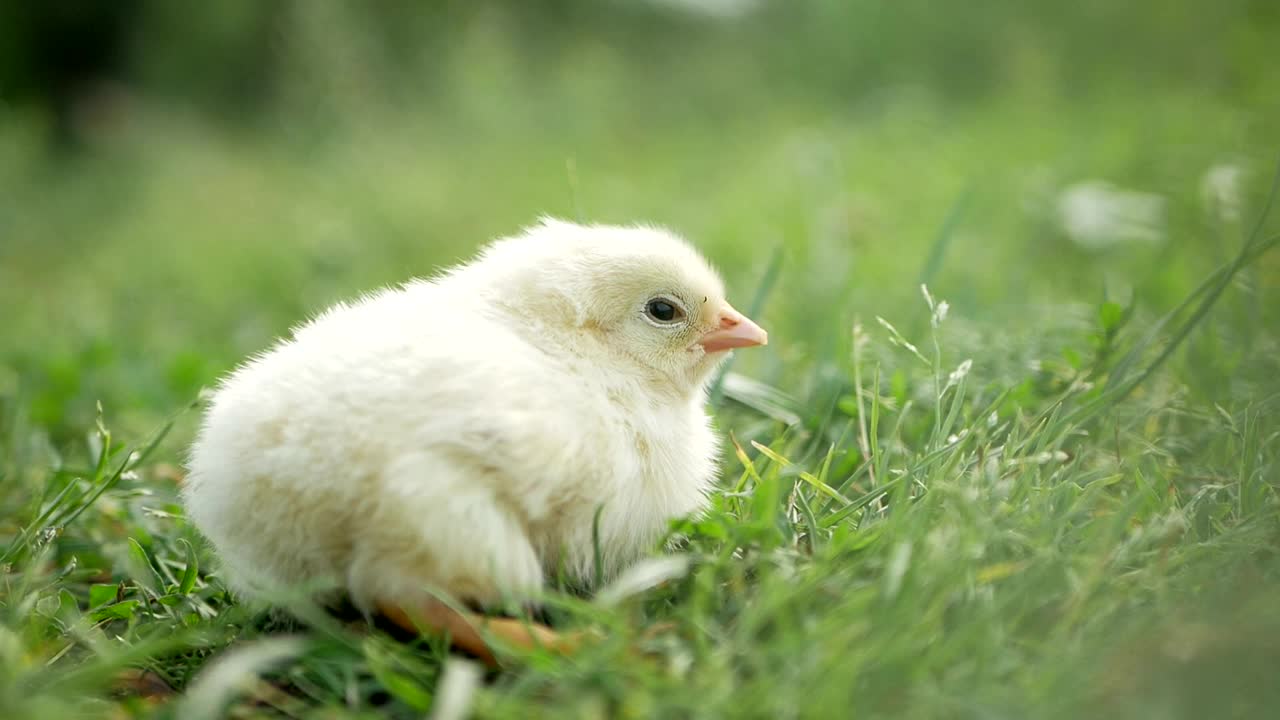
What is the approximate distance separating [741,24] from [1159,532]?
810 cm

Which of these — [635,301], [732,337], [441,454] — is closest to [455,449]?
[441,454]

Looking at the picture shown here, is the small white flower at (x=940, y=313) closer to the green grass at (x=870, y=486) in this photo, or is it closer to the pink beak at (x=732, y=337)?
the green grass at (x=870, y=486)

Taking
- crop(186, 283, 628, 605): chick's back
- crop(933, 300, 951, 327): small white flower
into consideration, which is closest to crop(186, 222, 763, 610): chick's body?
crop(186, 283, 628, 605): chick's back

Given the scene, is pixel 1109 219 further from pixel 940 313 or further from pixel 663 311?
pixel 663 311

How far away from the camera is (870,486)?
7.55 ft

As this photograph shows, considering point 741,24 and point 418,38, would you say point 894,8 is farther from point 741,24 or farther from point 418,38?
point 418,38

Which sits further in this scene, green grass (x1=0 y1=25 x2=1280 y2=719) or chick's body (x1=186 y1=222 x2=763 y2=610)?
chick's body (x1=186 y1=222 x2=763 y2=610)

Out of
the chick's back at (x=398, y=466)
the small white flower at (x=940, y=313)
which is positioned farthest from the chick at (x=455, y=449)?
the small white flower at (x=940, y=313)

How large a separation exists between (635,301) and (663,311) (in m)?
0.08

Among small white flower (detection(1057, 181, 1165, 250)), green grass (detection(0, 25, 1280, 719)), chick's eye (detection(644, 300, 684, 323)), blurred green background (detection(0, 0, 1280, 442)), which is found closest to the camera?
green grass (detection(0, 25, 1280, 719))

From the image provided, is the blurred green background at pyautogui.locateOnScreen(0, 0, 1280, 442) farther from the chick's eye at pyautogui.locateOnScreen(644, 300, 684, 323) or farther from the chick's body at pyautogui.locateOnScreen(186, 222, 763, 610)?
the chick's body at pyautogui.locateOnScreen(186, 222, 763, 610)

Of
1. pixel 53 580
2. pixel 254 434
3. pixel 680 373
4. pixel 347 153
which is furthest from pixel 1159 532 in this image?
pixel 347 153

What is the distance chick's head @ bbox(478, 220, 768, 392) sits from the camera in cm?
214

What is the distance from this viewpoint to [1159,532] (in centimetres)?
183
